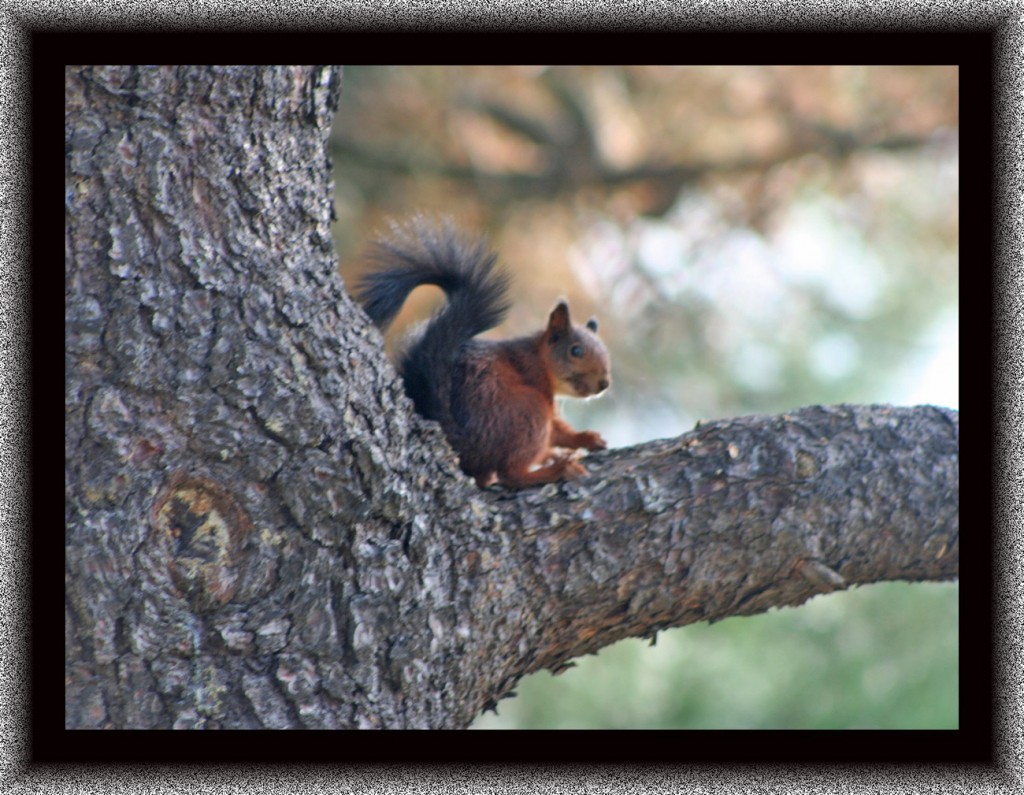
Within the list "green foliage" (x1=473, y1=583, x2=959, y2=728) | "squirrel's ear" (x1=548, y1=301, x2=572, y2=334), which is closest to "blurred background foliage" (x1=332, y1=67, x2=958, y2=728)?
"green foliage" (x1=473, y1=583, x2=959, y2=728)

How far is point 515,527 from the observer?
169 cm

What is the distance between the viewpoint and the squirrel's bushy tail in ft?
6.47

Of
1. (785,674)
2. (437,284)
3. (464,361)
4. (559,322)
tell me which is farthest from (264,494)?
(785,674)

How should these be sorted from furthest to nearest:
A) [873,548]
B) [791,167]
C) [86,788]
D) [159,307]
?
[791,167]
[873,548]
[159,307]
[86,788]

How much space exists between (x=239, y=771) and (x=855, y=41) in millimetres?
1311

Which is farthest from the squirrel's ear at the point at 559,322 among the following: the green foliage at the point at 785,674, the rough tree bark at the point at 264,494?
the green foliage at the point at 785,674

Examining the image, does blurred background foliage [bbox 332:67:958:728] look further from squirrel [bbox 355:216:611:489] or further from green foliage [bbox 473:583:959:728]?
squirrel [bbox 355:216:611:489]

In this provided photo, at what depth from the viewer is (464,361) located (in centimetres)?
221

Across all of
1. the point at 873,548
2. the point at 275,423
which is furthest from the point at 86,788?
the point at 873,548

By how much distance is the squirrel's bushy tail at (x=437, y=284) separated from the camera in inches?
77.7

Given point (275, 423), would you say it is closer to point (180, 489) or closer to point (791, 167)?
point (180, 489)

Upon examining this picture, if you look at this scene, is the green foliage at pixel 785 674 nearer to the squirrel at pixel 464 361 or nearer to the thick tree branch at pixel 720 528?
the thick tree branch at pixel 720 528

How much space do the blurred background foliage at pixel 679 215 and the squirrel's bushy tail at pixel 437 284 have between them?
5.84 ft

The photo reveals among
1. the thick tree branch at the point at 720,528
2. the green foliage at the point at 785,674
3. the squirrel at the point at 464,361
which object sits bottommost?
the green foliage at the point at 785,674
